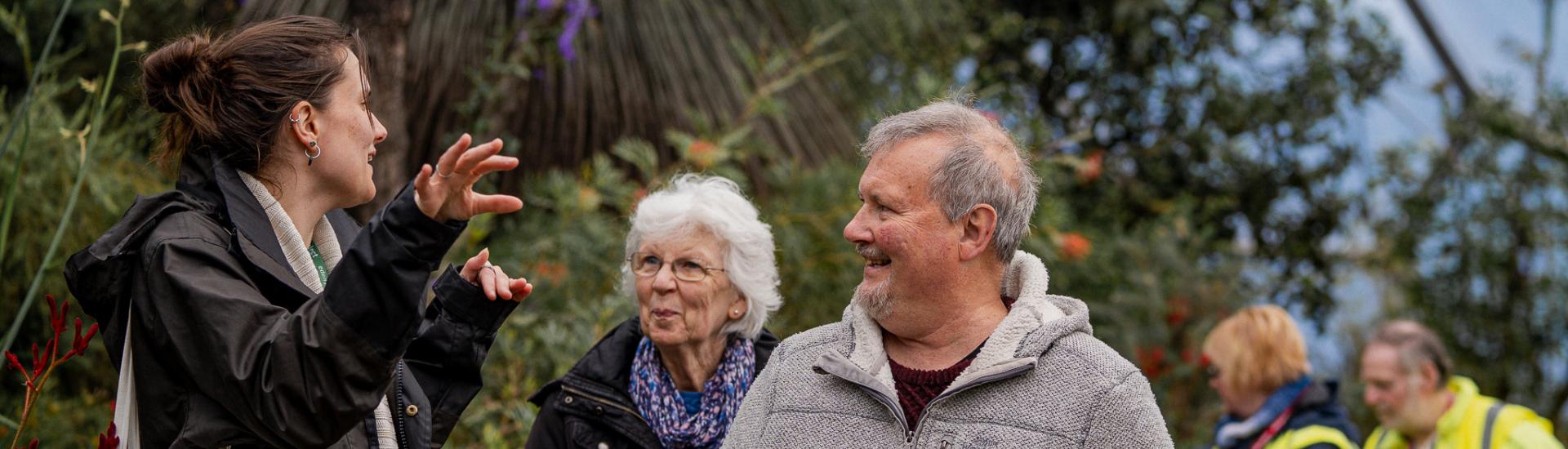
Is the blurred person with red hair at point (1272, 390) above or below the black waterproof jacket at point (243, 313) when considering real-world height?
below

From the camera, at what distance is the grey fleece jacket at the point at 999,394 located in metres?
1.90

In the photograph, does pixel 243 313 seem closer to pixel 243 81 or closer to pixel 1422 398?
pixel 243 81

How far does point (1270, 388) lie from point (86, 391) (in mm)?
3073

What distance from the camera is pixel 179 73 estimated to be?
194 centimetres

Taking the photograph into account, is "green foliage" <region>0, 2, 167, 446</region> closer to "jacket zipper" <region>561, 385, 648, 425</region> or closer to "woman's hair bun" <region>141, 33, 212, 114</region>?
"jacket zipper" <region>561, 385, 648, 425</region>

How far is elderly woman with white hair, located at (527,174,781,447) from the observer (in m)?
2.74

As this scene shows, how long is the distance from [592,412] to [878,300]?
89 cm

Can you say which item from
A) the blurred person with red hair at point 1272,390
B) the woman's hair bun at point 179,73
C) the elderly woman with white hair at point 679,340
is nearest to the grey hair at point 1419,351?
the blurred person with red hair at point 1272,390

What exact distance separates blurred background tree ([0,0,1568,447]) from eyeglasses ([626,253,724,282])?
0.71 metres

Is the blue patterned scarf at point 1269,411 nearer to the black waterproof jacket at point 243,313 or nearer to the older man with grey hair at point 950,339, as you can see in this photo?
the older man with grey hair at point 950,339

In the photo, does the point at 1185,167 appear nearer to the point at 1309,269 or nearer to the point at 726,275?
the point at 1309,269

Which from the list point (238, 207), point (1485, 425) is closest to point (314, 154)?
point (238, 207)

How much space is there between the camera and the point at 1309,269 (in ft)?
21.5

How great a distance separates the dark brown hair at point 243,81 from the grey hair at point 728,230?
977 mm
